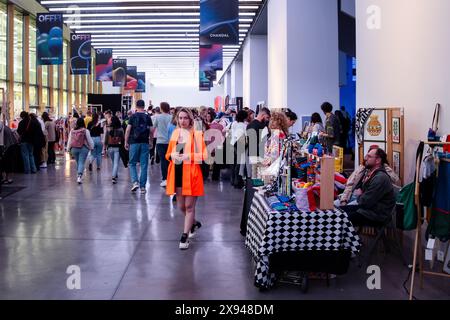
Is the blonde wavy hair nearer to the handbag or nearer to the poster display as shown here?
the handbag

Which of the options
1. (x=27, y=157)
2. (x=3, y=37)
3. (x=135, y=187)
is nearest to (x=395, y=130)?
(x=135, y=187)

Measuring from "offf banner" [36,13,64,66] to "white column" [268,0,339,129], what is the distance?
6.83 metres

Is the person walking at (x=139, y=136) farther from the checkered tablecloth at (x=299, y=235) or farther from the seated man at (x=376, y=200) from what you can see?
the checkered tablecloth at (x=299, y=235)

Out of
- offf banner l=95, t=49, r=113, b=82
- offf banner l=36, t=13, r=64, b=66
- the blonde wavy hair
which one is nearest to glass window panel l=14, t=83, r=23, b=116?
offf banner l=36, t=13, r=64, b=66

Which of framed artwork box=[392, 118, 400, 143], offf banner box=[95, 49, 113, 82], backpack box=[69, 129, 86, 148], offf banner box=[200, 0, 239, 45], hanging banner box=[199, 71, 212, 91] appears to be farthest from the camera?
offf banner box=[95, 49, 113, 82]

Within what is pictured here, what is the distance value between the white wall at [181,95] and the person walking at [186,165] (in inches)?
1701

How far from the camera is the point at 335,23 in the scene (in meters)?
11.6

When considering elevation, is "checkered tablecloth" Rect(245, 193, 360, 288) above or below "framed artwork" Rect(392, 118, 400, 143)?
below

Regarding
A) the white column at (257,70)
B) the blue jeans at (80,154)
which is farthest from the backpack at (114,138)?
the white column at (257,70)

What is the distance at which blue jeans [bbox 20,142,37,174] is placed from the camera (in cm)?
1223

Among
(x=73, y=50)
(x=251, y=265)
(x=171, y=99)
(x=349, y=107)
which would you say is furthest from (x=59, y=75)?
(x=171, y=99)

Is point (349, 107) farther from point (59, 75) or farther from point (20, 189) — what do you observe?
point (59, 75)

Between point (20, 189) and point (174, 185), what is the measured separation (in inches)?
216

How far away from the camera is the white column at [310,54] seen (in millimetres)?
11531
